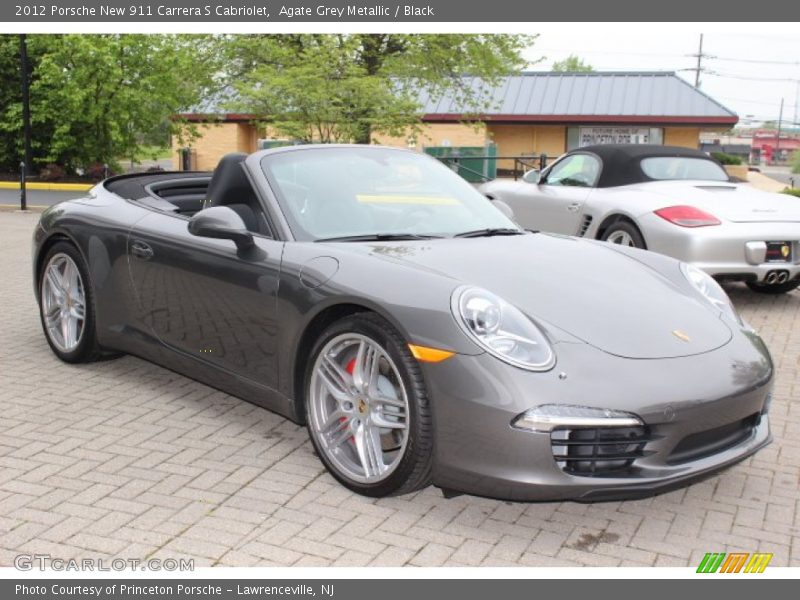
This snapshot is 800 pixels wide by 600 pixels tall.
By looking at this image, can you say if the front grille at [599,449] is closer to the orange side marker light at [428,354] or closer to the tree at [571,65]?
the orange side marker light at [428,354]

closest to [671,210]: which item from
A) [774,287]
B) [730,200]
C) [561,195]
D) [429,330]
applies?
[730,200]

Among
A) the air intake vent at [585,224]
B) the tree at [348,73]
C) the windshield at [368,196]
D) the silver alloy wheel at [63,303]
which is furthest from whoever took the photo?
the tree at [348,73]

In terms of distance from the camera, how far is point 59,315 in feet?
20.1

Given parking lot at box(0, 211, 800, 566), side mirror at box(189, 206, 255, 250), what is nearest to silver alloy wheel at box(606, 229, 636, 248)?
parking lot at box(0, 211, 800, 566)

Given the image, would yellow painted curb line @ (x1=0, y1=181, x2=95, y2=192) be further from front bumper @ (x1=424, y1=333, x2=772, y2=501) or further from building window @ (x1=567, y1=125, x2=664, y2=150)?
building window @ (x1=567, y1=125, x2=664, y2=150)

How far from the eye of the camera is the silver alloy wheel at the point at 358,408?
3807mm

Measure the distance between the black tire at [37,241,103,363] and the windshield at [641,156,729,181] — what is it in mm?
5867

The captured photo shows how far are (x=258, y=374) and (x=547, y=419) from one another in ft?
5.36

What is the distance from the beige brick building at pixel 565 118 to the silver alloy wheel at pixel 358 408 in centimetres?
3083

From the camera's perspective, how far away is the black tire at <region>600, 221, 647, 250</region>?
8.59 meters

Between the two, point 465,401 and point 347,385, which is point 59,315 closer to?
point 347,385

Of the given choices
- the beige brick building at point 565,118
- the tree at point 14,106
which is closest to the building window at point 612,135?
the beige brick building at point 565,118

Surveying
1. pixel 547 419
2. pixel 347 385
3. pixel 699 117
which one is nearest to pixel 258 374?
pixel 347 385

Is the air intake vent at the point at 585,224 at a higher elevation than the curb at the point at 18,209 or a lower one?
higher
